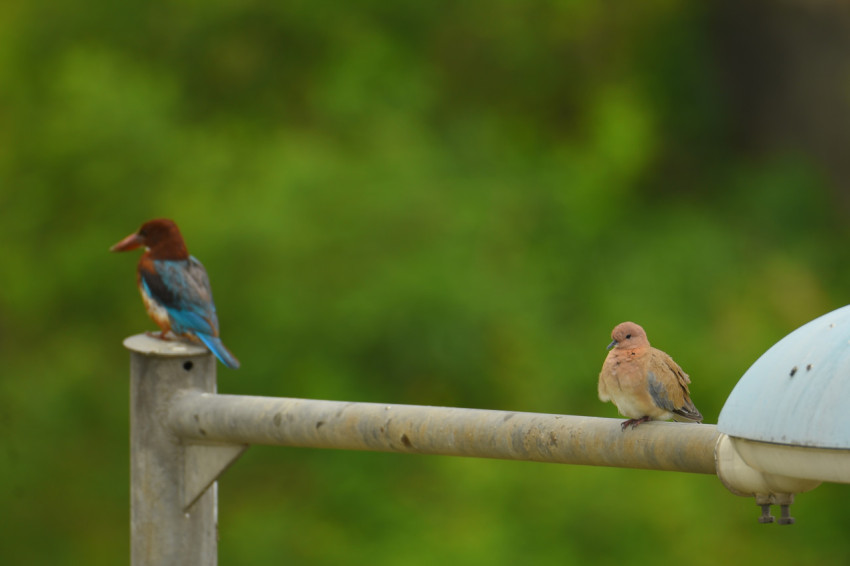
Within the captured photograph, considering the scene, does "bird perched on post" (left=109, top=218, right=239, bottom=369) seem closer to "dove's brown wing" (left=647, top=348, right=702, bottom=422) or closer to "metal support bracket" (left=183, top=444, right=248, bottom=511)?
"metal support bracket" (left=183, top=444, right=248, bottom=511)

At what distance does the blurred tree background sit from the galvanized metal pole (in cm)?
454

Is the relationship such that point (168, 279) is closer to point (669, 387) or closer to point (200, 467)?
point (200, 467)

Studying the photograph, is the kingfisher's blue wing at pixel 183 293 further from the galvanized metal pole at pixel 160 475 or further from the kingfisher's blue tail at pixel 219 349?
the galvanized metal pole at pixel 160 475

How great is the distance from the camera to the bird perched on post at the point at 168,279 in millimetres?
4348

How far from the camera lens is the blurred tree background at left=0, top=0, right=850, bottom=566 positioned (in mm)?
7613

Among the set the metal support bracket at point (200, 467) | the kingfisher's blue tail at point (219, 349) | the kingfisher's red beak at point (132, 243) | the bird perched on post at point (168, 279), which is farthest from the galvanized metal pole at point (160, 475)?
the kingfisher's red beak at point (132, 243)

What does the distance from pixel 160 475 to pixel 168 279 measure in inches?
72.8

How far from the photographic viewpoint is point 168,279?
451 cm

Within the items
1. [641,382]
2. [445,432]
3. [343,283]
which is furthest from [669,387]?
[343,283]

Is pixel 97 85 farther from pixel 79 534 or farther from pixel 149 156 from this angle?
pixel 79 534

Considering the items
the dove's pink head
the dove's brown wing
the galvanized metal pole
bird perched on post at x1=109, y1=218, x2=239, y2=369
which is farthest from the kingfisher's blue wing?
the dove's brown wing

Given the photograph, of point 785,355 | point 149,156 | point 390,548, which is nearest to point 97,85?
point 149,156

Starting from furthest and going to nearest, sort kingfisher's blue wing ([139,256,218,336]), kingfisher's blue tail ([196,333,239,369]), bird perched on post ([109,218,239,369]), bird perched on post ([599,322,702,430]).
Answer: bird perched on post ([109,218,239,369])
kingfisher's blue wing ([139,256,218,336])
kingfisher's blue tail ([196,333,239,369])
bird perched on post ([599,322,702,430])

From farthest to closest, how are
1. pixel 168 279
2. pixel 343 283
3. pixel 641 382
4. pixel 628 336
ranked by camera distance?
1. pixel 343 283
2. pixel 168 279
3. pixel 628 336
4. pixel 641 382
